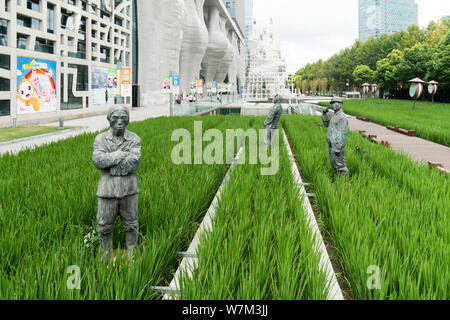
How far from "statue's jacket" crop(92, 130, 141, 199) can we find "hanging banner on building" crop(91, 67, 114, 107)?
25.5 metres

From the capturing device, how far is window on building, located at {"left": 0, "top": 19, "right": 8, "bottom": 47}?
682 inches

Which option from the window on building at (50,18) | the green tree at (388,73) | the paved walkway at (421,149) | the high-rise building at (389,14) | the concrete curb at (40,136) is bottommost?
the paved walkway at (421,149)

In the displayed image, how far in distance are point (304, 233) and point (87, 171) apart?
4.54 m

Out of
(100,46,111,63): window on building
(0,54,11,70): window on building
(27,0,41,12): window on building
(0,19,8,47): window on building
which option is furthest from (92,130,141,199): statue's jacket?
(100,46,111,63): window on building

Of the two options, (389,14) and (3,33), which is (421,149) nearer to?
(3,33)

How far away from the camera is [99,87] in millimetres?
27953

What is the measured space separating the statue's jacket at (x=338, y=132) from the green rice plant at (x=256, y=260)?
210 centimetres

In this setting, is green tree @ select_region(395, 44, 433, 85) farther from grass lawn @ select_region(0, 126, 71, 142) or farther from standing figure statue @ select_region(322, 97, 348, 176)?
standing figure statue @ select_region(322, 97, 348, 176)

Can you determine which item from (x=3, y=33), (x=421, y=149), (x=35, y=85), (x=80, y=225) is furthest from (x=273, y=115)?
(x=35, y=85)

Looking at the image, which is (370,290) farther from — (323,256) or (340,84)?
(340,84)

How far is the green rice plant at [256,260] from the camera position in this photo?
2635 mm

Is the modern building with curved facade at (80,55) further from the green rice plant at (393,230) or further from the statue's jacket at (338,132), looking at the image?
the green rice plant at (393,230)

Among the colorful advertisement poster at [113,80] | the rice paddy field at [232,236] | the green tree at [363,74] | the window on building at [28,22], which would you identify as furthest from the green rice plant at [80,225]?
the green tree at [363,74]
